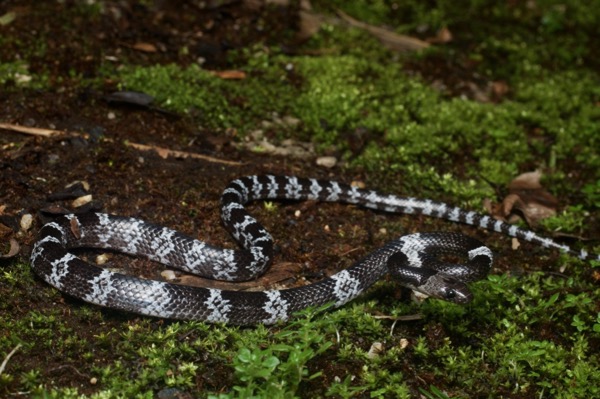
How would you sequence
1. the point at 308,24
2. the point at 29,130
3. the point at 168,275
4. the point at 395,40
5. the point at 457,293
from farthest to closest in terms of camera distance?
the point at 395,40 → the point at 308,24 → the point at 29,130 → the point at 168,275 → the point at 457,293

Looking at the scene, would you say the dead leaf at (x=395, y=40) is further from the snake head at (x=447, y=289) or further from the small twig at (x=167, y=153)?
the snake head at (x=447, y=289)

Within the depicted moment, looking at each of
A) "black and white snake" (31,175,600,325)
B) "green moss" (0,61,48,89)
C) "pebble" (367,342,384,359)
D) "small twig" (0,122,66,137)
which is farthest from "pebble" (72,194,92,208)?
"pebble" (367,342,384,359)

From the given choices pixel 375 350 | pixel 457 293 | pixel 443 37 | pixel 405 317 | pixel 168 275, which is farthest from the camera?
pixel 443 37

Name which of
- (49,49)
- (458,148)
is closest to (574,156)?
(458,148)

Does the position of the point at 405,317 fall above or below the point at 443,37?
below

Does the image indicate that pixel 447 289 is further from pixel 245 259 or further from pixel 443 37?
pixel 443 37

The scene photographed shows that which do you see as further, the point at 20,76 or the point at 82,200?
the point at 20,76

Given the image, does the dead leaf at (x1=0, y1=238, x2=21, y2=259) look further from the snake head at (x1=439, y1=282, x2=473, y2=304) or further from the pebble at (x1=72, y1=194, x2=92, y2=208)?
the snake head at (x1=439, y1=282, x2=473, y2=304)

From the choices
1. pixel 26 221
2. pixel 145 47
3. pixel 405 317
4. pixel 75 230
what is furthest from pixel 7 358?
pixel 145 47
